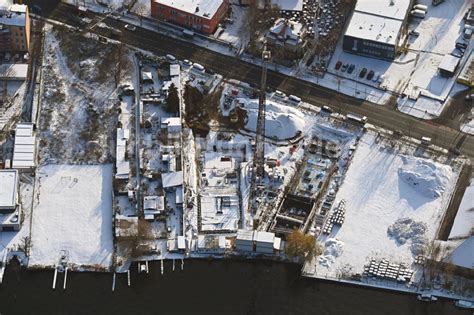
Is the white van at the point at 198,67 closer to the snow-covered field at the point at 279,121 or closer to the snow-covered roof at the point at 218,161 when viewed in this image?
the snow-covered field at the point at 279,121

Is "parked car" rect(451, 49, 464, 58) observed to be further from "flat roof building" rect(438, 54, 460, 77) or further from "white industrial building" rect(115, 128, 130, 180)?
"white industrial building" rect(115, 128, 130, 180)

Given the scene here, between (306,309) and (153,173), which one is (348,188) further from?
(153,173)

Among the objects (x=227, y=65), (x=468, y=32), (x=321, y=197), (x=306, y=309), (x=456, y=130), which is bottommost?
(x=306, y=309)

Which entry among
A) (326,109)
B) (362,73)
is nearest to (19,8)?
(326,109)

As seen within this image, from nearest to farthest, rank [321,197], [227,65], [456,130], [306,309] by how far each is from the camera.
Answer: [306,309] → [321,197] → [456,130] → [227,65]

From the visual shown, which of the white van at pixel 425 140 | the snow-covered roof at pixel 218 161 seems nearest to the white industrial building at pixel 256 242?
the snow-covered roof at pixel 218 161

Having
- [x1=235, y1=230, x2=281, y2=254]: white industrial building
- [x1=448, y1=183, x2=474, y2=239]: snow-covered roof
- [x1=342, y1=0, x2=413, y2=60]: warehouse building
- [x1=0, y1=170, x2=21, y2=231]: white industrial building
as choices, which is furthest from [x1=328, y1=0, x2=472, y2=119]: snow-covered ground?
[x1=0, y1=170, x2=21, y2=231]: white industrial building

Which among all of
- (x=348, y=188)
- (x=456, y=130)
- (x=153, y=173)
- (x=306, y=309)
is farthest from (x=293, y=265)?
(x=456, y=130)

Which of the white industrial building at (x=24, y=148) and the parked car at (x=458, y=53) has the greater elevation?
the parked car at (x=458, y=53)
